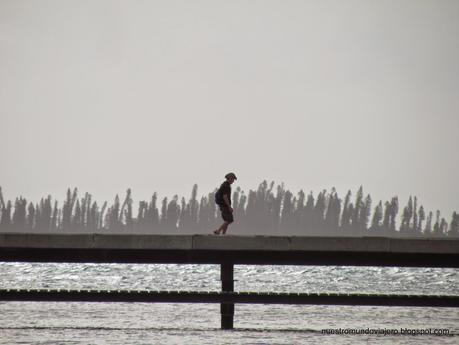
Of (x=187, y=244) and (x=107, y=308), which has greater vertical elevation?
(x=187, y=244)

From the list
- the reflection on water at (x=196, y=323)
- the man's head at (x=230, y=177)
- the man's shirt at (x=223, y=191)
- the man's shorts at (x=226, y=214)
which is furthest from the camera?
the man's shorts at (x=226, y=214)

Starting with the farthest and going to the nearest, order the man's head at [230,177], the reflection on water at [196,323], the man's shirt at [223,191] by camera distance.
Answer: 1. the man's shirt at [223,191]
2. the man's head at [230,177]
3. the reflection on water at [196,323]

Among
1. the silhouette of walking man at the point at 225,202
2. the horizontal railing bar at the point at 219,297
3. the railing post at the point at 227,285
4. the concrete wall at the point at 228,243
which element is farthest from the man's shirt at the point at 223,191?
the horizontal railing bar at the point at 219,297

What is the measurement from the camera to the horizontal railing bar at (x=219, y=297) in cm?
1231

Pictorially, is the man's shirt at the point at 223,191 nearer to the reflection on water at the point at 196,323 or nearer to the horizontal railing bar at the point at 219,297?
the reflection on water at the point at 196,323

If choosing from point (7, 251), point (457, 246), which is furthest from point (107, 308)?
point (457, 246)

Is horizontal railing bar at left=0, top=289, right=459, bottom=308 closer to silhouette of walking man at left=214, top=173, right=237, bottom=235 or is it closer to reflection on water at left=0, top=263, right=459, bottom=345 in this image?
reflection on water at left=0, top=263, right=459, bottom=345

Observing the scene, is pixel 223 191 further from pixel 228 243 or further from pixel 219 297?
pixel 219 297

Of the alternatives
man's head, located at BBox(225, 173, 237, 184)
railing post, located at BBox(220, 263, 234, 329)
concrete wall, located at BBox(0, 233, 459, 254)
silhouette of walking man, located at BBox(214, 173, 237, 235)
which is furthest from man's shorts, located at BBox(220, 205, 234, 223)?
concrete wall, located at BBox(0, 233, 459, 254)

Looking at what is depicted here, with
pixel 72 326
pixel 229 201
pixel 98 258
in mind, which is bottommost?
pixel 72 326

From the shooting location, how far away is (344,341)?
11.5m

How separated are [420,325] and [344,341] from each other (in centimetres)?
335

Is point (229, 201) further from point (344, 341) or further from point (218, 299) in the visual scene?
point (344, 341)

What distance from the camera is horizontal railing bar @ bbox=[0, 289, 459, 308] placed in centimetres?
1231
